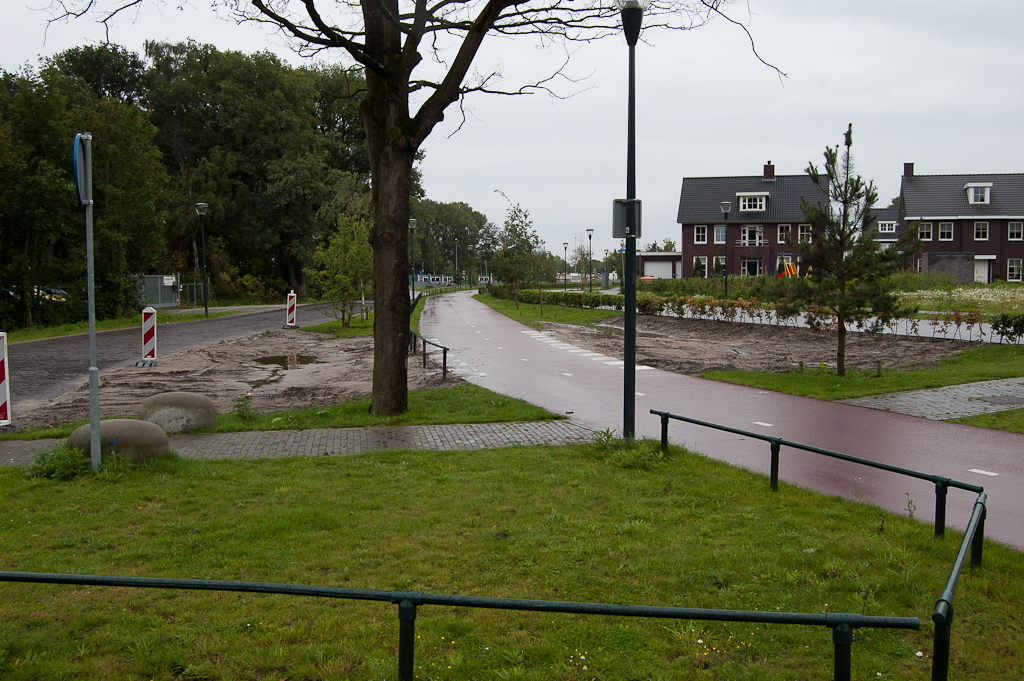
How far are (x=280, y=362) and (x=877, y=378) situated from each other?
14.3m

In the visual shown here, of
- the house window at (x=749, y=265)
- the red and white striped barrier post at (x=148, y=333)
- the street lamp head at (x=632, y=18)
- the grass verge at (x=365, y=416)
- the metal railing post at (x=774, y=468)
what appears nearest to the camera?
the metal railing post at (x=774, y=468)

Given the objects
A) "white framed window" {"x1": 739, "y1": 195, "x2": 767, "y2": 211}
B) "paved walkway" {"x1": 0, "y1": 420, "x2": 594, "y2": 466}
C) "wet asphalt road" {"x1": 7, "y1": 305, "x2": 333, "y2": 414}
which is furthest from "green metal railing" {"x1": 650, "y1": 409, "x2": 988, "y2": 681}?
"white framed window" {"x1": 739, "y1": 195, "x2": 767, "y2": 211}

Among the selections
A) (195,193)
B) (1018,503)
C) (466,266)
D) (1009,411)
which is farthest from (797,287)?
(466,266)

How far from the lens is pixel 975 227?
5728 centimetres

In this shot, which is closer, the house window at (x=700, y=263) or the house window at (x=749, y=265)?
the house window at (x=700, y=263)

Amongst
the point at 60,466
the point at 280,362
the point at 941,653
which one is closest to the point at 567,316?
the point at 280,362

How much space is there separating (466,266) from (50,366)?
460ft

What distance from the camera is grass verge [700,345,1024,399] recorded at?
13.3 metres

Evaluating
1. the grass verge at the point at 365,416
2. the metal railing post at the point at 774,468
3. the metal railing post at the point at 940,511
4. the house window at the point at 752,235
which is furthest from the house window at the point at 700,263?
the metal railing post at the point at 940,511

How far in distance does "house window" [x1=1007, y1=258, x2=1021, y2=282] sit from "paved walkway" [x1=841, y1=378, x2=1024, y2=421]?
171 feet

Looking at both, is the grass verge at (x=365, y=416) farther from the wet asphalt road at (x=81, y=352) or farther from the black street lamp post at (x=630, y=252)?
the wet asphalt road at (x=81, y=352)

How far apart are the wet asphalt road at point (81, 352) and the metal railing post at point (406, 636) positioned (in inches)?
459

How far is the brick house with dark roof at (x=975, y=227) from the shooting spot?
5622 centimetres

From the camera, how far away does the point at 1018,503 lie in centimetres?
656
